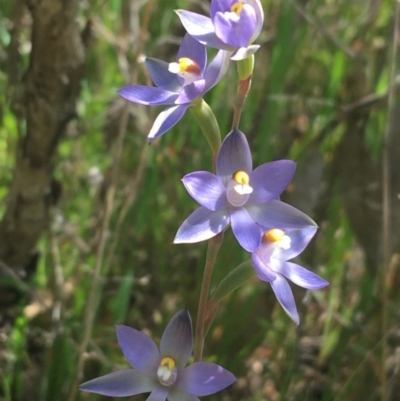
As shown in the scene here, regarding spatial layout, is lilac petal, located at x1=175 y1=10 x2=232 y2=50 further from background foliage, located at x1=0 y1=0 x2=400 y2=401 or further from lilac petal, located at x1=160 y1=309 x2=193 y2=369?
background foliage, located at x1=0 y1=0 x2=400 y2=401

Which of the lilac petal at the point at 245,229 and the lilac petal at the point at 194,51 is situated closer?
the lilac petal at the point at 245,229

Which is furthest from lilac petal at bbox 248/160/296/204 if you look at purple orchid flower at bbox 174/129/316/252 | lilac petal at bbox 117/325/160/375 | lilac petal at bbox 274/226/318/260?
lilac petal at bbox 117/325/160/375

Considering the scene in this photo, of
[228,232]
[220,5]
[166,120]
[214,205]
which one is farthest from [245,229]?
[228,232]

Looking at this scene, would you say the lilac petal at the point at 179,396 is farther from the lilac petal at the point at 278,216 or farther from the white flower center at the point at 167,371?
the lilac petal at the point at 278,216

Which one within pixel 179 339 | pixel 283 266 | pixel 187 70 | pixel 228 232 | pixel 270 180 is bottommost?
pixel 228 232

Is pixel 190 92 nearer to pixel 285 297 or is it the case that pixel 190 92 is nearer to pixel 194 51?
pixel 194 51

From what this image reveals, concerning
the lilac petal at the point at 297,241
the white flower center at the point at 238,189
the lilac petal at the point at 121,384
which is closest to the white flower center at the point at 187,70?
the white flower center at the point at 238,189
